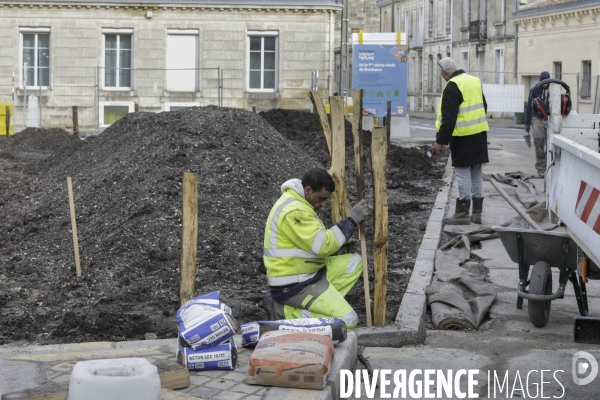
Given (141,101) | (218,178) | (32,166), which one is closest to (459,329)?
(218,178)

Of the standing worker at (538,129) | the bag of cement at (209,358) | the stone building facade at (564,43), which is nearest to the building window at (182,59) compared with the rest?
the stone building facade at (564,43)

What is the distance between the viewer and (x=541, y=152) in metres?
17.6

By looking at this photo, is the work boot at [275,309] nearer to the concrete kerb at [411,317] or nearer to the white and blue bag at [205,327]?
the concrete kerb at [411,317]

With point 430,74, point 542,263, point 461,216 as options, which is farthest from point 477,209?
point 430,74

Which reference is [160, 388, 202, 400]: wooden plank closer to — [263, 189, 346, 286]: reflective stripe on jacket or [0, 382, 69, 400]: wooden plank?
[0, 382, 69, 400]: wooden plank

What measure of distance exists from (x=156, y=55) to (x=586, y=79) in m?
16.7

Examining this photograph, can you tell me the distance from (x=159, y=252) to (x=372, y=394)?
3.77 meters

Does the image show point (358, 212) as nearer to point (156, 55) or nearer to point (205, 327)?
point (205, 327)

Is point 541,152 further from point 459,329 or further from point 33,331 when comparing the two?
point 33,331

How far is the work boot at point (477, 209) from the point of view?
1176cm

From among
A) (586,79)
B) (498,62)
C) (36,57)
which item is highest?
(498,62)

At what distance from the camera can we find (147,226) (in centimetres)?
971

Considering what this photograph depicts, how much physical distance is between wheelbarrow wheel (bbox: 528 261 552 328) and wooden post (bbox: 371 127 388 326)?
1162 mm

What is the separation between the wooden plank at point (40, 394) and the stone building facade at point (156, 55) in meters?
27.7
